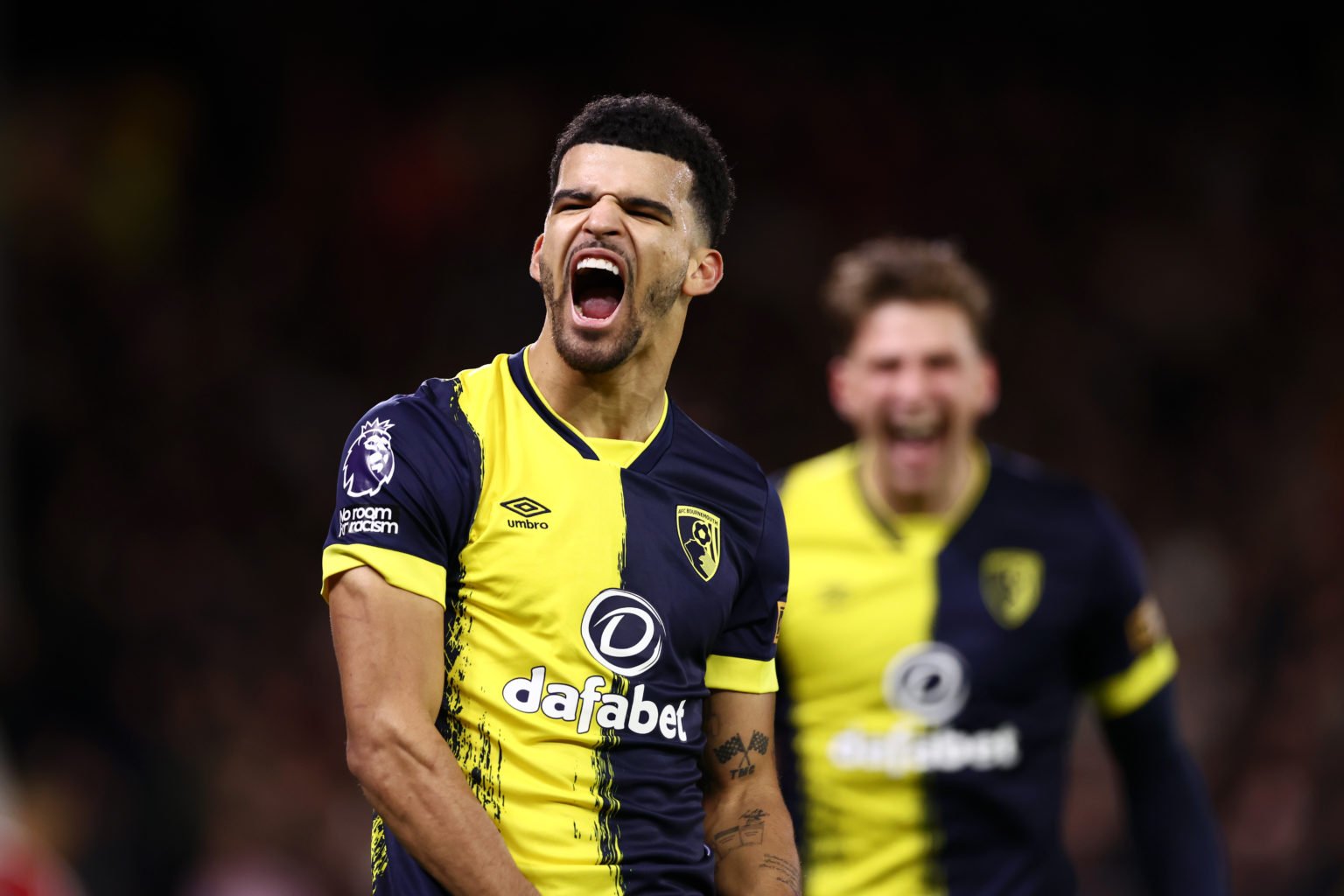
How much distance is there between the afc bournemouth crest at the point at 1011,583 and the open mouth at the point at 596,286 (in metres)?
1.88

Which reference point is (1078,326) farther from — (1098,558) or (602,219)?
(602,219)

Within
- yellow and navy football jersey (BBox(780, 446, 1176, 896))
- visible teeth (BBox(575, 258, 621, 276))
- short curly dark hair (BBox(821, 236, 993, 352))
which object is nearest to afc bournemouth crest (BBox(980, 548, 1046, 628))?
yellow and navy football jersey (BBox(780, 446, 1176, 896))

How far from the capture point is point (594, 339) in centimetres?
284

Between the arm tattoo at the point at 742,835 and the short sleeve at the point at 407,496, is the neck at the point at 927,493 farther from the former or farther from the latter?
the short sleeve at the point at 407,496

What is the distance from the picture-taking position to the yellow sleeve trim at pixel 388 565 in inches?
101

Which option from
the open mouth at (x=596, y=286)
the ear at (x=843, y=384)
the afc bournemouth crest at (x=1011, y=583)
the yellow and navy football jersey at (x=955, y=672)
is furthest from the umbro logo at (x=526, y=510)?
the ear at (x=843, y=384)

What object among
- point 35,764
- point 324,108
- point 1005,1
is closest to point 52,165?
point 324,108

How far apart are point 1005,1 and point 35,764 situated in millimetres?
7670

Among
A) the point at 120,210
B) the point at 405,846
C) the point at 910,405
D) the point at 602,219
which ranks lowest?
the point at 405,846

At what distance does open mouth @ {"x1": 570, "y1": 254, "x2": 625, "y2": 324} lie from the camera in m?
2.81

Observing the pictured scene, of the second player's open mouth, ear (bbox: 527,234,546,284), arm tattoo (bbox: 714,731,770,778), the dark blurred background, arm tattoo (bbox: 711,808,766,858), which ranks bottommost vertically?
arm tattoo (bbox: 711,808,766,858)

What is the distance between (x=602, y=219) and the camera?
280 centimetres

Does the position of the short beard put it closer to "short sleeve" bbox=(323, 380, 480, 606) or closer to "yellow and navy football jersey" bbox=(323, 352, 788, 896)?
"yellow and navy football jersey" bbox=(323, 352, 788, 896)

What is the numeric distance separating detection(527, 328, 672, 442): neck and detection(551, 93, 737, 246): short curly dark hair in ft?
0.84
